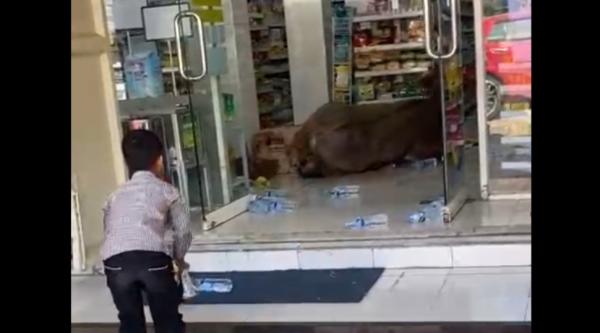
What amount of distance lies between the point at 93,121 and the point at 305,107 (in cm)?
312

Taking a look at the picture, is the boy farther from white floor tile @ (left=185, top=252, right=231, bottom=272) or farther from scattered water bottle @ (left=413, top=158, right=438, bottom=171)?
scattered water bottle @ (left=413, top=158, right=438, bottom=171)

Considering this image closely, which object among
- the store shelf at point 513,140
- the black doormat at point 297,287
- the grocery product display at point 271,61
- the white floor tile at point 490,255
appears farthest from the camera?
the grocery product display at point 271,61

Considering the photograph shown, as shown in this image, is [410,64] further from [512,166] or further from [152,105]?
[152,105]

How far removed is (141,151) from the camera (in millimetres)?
2781

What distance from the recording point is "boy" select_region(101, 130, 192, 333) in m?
2.73

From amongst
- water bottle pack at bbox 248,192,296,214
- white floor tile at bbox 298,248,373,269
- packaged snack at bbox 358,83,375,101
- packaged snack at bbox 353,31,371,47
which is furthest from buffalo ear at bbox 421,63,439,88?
white floor tile at bbox 298,248,373,269

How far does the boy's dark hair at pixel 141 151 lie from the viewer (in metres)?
2.78

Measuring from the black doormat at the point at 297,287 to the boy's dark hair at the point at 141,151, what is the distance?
3.97 feet

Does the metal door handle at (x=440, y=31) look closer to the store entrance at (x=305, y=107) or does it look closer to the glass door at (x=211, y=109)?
the store entrance at (x=305, y=107)

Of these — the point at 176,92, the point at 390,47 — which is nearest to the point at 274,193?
the point at 176,92

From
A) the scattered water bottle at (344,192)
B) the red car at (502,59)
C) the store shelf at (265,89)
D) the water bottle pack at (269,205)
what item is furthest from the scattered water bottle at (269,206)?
the store shelf at (265,89)
